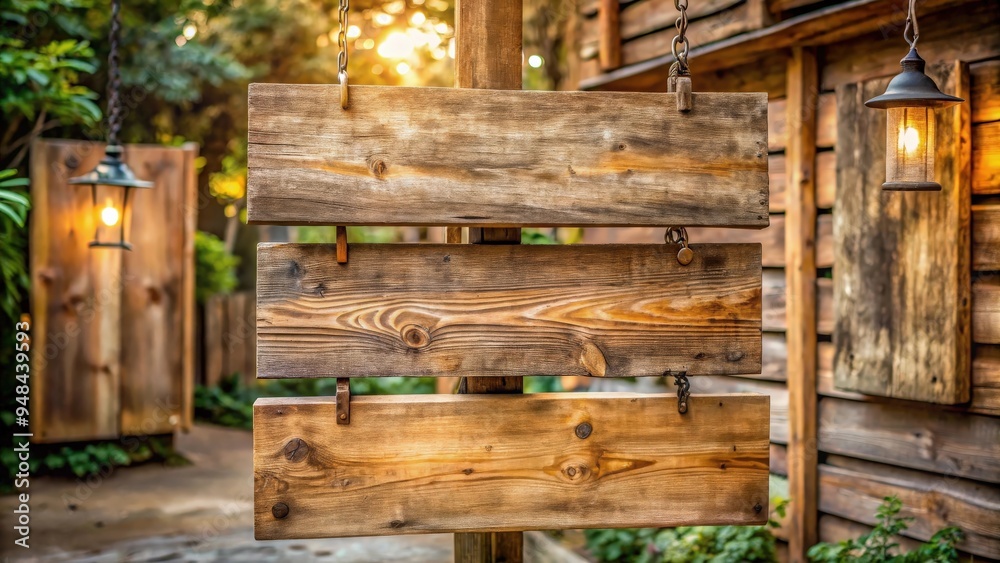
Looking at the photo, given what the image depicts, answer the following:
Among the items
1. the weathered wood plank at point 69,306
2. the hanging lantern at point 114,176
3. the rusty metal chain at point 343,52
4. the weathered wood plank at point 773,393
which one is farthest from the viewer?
the weathered wood plank at point 69,306

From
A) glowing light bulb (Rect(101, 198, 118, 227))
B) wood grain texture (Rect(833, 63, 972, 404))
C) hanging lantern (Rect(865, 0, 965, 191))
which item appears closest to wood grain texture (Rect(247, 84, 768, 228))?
hanging lantern (Rect(865, 0, 965, 191))

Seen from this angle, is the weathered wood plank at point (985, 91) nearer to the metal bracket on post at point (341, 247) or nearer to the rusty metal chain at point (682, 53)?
the rusty metal chain at point (682, 53)

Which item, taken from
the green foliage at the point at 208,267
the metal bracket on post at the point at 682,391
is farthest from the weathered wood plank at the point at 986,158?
the green foliage at the point at 208,267

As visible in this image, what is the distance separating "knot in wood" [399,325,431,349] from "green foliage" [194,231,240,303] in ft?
31.8

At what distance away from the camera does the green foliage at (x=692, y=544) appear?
4484mm

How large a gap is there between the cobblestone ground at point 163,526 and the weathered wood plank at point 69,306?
581 mm

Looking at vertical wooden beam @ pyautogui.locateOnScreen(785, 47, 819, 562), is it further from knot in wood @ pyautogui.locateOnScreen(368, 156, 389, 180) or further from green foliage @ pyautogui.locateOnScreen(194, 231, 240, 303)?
green foliage @ pyautogui.locateOnScreen(194, 231, 240, 303)

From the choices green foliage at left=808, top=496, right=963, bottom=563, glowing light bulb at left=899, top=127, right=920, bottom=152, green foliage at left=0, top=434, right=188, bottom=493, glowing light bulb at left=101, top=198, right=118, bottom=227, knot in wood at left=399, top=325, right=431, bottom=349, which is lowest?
green foliage at left=0, top=434, right=188, bottom=493

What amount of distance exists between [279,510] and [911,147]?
2.56m

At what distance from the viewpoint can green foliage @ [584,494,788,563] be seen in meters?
4.48

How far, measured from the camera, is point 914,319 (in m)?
3.83

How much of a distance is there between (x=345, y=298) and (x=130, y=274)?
20.2ft

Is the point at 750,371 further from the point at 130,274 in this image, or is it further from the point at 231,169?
the point at 231,169

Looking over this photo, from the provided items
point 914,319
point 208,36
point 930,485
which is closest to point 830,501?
point 930,485
